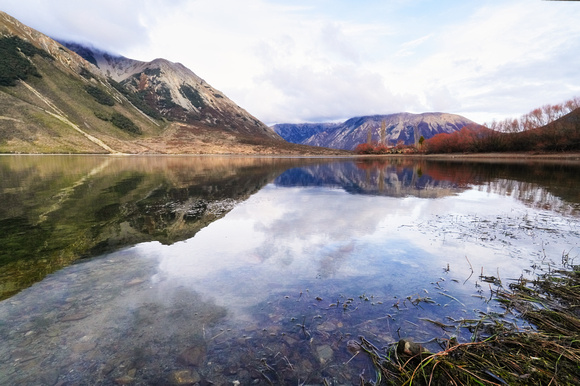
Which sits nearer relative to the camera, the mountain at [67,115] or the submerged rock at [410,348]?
the submerged rock at [410,348]

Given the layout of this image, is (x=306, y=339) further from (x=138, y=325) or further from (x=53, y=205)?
(x=53, y=205)

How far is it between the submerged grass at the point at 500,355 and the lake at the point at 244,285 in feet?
1.01

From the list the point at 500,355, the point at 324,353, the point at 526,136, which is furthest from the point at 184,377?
the point at 526,136

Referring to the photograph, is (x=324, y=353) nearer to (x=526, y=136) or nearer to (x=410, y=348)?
(x=410, y=348)

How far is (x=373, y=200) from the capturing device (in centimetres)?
2431

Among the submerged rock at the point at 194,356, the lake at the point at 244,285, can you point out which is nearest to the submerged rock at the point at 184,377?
the lake at the point at 244,285

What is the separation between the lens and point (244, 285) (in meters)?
9.01

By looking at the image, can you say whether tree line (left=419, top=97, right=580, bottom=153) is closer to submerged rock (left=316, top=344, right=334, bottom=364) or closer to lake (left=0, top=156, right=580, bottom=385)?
lake (left=0, top=156, right=580, bottom=385)

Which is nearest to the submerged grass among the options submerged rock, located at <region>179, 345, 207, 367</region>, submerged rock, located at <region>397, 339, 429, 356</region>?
submerged rock, located at <region>397, 339, 429, 356</region>

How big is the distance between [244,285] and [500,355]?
681 centimetres

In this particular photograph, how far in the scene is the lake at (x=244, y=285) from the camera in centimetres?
568

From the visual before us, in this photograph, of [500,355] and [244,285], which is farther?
[244,285]

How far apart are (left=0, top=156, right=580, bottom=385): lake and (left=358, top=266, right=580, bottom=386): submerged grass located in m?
0.31

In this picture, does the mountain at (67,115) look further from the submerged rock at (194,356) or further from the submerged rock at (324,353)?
the submerged rock at (324,353)
